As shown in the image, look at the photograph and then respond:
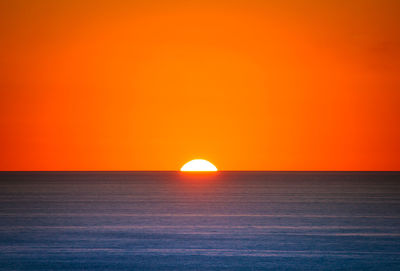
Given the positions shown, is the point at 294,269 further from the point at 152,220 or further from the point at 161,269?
the point at 152,220

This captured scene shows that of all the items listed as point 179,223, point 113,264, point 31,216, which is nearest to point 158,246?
point 113,264

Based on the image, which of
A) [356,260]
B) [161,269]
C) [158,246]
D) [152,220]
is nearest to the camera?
[161,269]

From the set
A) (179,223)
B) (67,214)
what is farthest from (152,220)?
(67,214)

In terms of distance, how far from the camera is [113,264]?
17.4m

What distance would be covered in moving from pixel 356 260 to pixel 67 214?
2293 cm

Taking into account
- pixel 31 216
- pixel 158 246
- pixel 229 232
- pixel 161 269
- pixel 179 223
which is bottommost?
pixel 161 269

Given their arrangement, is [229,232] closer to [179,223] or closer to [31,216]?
[179,223]

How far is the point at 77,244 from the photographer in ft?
71.5

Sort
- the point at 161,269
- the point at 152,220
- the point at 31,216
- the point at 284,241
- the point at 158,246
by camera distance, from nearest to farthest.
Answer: the point at 161,269
the point at 158,246
the point at 284,241
the point at 152,220
the point at 31,216

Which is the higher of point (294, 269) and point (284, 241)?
point (284, 241)

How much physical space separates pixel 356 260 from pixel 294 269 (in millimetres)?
2602

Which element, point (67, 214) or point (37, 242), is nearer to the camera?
point (37, 242)

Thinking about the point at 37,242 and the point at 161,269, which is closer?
the point at 161,269

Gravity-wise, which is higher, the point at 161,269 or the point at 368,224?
the point at 368,224
